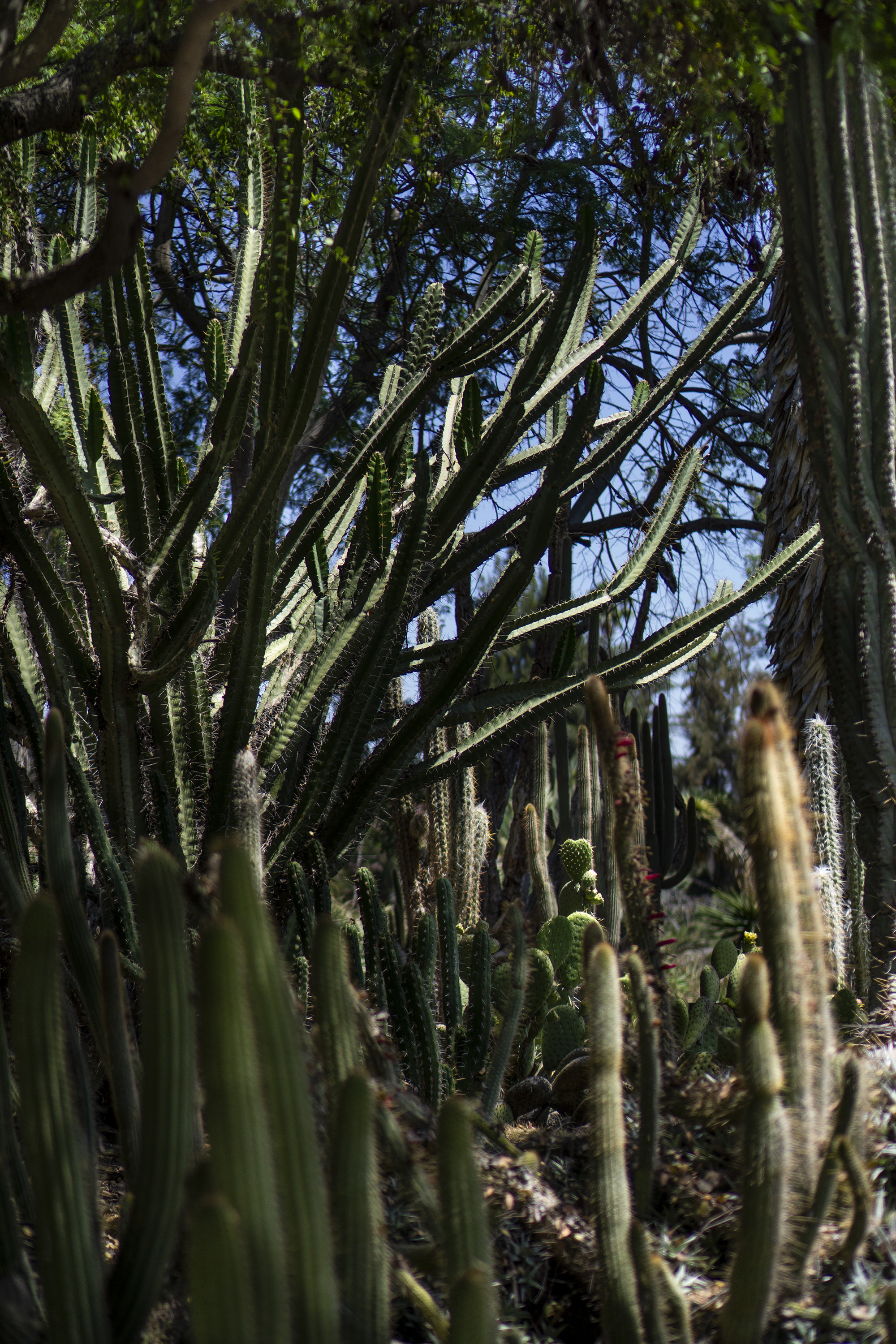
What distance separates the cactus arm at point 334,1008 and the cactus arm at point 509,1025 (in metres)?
1.09

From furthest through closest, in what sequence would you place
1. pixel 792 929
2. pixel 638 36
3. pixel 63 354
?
pixel 63 354
pixel 638 36
pixel 792 929

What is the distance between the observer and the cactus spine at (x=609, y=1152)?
1685 mm

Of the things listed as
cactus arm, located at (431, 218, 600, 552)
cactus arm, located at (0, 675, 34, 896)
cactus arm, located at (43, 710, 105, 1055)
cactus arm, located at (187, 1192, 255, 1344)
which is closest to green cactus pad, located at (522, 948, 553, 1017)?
cactus arm, located at (431, 218, 600, 552)

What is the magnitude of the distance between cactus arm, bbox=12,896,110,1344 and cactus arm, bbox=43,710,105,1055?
0.51 metres

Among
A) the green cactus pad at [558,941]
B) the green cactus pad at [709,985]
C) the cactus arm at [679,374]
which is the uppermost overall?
the cactus arm at [679,374]

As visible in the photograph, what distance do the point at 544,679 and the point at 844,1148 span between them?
223 cm

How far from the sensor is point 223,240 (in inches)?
302

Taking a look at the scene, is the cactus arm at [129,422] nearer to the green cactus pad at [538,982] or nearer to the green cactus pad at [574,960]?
the green cactus pad at [538,982]

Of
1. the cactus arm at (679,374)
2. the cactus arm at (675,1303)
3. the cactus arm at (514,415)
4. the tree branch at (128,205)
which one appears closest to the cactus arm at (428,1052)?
the cactus arm at (675,1303)

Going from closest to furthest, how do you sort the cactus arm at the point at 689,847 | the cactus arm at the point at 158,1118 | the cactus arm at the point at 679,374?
the cactus arm at the point at 158,1118 → the cactus arm at the point at 679,374 → the cactus arm at the point at 689,847

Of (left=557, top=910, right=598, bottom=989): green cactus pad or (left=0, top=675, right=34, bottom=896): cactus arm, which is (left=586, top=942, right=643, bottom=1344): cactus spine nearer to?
(left=0, top=675, right=34, bottom=896): cactus arm

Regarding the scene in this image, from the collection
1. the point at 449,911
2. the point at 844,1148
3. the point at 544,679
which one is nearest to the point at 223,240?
the point at 544,679

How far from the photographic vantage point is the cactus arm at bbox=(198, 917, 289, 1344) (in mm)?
1253

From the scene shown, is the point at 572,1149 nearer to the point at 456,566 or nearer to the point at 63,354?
the point at 456,566
